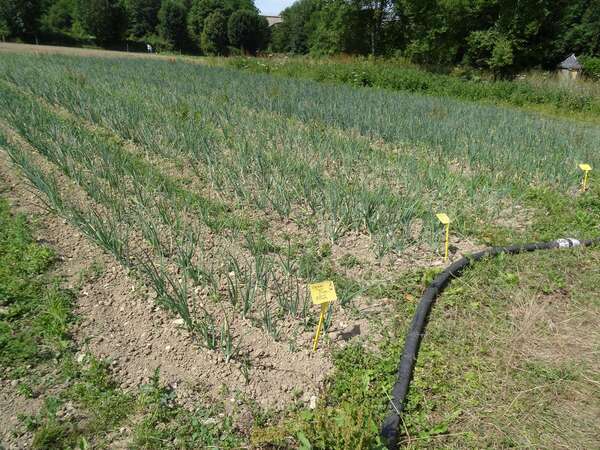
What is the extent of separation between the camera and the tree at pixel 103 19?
32.0m

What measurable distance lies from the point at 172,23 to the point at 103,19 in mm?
7041

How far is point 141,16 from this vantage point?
40.0m

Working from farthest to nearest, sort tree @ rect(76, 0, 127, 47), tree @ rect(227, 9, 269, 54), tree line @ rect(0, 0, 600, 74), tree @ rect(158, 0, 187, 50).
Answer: tree @ rect(158, 0, 187, 50) → tree @ rect(227, 9, 269, 54) → tree @ rect(76, 0, 127, 47) → tree line @ rect(0, 0, 600, 74)

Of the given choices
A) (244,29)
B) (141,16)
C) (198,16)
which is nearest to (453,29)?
(244,29)

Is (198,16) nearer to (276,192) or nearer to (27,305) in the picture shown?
(276,192)

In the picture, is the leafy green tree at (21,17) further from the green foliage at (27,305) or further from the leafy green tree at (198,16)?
the green foliage at (27,305)

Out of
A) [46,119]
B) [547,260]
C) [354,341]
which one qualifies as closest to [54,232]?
[354,341]

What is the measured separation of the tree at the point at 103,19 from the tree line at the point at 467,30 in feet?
69.1

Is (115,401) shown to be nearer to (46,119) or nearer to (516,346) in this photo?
(516,346)

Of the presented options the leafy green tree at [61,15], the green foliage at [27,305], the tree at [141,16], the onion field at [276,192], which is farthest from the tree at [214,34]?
the green foliage at [27,305]

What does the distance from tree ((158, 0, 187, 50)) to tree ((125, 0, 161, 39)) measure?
207 centimetres

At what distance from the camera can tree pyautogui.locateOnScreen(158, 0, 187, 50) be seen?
122ft

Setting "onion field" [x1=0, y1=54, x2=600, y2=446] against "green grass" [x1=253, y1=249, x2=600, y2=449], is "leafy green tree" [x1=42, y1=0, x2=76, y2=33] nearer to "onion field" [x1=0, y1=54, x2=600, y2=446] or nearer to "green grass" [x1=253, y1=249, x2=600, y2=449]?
"onion field" [x1=0, y1=54, x2=600, y2=446]

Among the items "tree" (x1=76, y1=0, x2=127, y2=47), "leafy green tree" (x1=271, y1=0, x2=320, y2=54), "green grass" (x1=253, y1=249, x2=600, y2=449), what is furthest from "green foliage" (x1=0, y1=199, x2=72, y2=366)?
"leafy green tree" (x1=271, y1=0, x2=320, y2=54)
